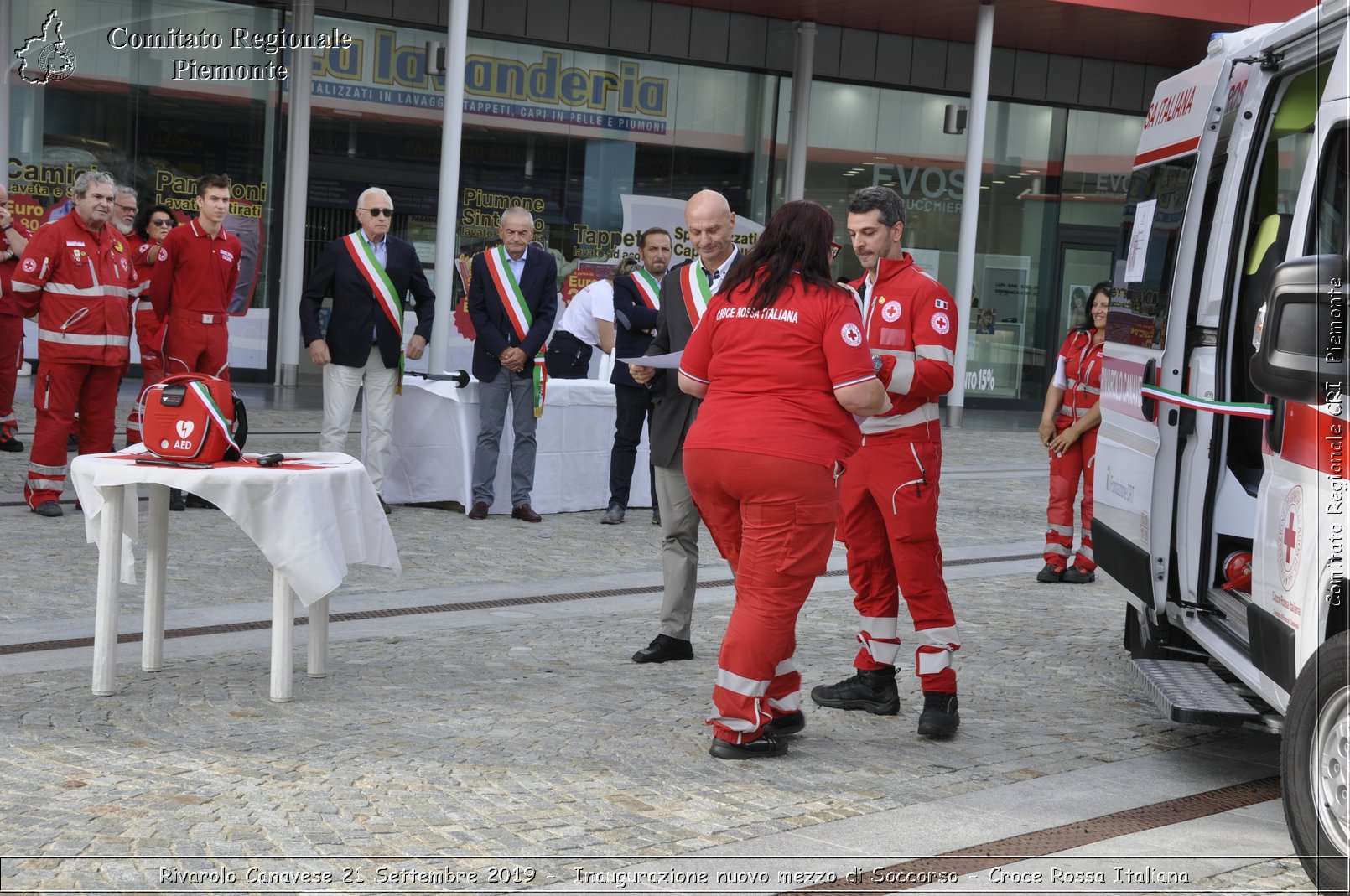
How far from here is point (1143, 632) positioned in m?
5.96

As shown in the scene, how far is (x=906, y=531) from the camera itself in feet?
17.7

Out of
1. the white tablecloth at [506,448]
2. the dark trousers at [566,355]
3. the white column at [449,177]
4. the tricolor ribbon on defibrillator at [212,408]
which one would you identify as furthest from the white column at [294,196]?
the tricolor ribbon on defibrillator at [212,408]

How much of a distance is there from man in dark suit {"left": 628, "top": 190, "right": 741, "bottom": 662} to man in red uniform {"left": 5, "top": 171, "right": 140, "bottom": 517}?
4.39 metres

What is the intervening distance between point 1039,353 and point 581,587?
628 inches

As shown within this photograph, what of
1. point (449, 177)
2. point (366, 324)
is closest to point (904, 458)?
point (366, 324)

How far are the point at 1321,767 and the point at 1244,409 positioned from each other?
1.28 m

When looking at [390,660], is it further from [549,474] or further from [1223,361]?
[549,474]

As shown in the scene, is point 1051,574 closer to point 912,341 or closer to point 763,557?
point 912,341

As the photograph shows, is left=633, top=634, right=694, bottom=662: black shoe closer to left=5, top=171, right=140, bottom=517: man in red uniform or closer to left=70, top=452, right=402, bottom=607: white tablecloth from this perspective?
left=70, top=452, right=402, bottom=607: white tablecloth

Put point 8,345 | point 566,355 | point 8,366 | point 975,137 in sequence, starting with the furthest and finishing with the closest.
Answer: point 975,137, point 8,345, point 8,366, point 566,355

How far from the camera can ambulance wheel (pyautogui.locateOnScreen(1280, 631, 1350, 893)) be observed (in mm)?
3832

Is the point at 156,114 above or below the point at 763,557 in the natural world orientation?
Answer: above

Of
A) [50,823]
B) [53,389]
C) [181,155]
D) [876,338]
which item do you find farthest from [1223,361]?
[181,155]

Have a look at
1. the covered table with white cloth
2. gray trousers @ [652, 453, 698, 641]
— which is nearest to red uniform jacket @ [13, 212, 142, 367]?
the covered table with white cloth
